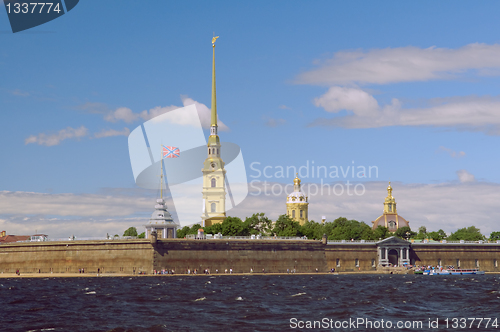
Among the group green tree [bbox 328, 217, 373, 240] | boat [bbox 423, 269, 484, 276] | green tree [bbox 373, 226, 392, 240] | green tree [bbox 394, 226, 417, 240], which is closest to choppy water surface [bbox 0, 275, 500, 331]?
boat [bbox 423, 269, 484, 276]

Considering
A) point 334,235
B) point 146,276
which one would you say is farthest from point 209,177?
point 146,276

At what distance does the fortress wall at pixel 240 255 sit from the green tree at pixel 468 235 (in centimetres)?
6710

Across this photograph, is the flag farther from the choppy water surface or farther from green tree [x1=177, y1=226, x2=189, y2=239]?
green tree [x1=177, y1=226, x2=189, y2=239]

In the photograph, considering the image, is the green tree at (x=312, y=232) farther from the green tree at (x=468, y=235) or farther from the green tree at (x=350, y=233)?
the green tree at (x=468, y=235)


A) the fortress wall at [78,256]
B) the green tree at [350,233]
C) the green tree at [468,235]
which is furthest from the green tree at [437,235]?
the fortress wall at [78,256]

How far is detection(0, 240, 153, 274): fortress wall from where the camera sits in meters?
117

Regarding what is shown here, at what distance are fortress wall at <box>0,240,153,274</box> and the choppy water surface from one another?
3648 cm

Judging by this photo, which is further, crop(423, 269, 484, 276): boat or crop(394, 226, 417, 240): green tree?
crop(394, 226, 417, 240): green tree

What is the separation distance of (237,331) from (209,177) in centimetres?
14585

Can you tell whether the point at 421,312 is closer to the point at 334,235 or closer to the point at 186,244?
the point at 186,244

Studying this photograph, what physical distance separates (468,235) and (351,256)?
6152 centimetres

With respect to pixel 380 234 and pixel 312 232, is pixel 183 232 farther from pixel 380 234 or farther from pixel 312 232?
pixel 380 234

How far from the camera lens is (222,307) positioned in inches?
2265

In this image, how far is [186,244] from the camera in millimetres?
118938
